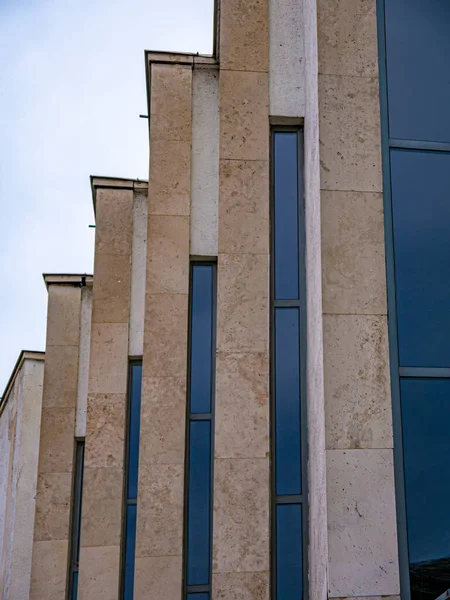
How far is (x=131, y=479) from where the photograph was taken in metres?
17.6

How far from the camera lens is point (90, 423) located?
17406 mm

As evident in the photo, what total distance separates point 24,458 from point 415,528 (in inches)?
748

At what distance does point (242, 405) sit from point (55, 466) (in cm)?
1181

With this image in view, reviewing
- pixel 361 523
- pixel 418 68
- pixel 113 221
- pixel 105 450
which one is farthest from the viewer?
pixel 113 221

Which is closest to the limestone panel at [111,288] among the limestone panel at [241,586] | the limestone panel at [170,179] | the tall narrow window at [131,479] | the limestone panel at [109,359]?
the limestone panel at [109,359]

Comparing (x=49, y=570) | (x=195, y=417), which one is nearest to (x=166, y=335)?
(x=195, y=417)

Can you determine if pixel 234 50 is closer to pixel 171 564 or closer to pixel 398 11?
pixel 398 11

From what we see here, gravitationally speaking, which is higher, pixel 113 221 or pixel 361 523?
pixel 113 221

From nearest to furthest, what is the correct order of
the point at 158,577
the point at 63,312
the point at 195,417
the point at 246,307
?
the point at 246,307 < the point at 158,577 < the point at 195,417 < the point at 63,312

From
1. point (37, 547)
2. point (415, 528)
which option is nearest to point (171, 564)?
point (415, 528)

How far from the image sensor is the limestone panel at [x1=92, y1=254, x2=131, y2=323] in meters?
17.7

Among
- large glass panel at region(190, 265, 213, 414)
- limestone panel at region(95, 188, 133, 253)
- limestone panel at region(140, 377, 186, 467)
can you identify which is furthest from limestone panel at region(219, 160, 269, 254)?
limestone panel at region(95, 188, 133, 253)

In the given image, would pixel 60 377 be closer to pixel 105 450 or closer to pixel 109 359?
pixel 109 359

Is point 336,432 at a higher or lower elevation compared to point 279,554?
higher
